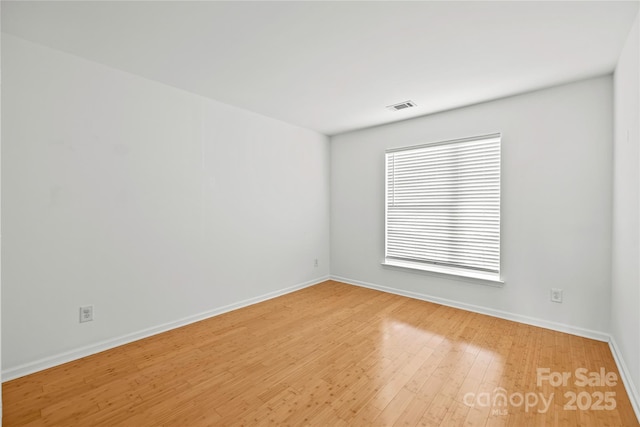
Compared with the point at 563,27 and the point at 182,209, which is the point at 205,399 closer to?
the point at 182,209

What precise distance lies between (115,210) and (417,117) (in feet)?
12.5

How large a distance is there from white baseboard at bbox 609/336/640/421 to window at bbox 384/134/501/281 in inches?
43.1

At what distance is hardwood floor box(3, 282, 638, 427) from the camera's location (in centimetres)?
180

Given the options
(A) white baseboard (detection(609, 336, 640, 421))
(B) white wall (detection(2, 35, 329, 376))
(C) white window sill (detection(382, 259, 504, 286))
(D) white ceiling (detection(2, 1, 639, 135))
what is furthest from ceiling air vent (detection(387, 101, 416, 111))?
(A) white baseboard (detection(609, 336, 640, 421))

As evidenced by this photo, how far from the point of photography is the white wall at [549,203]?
2801 mm

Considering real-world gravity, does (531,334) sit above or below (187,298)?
below

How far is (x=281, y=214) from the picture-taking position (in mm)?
4309

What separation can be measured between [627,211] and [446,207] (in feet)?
5.91

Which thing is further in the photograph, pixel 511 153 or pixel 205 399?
pixel 511 153

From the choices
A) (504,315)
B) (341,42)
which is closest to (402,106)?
(341,42)

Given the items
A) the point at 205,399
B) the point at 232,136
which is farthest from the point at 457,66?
the point at 205,399

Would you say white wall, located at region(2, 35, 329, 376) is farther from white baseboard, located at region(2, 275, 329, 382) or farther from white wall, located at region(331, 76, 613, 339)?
white wall, located at region(331, 76, 613, 339)

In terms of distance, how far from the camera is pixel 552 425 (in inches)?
67.6

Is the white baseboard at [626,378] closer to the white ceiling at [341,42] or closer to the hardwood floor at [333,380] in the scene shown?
the hardwood floor at [333,380]
